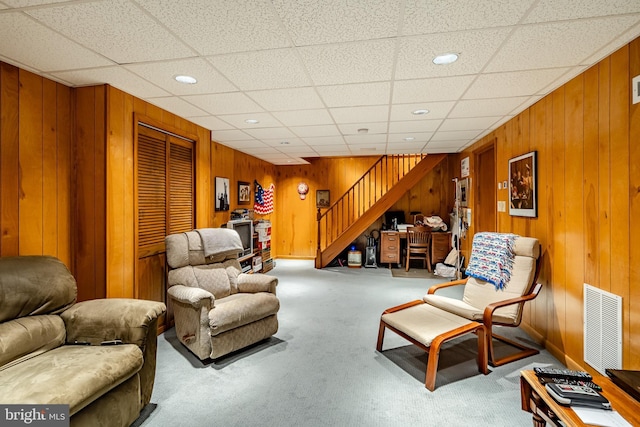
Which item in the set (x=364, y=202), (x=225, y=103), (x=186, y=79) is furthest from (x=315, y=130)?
(x=364, y=202)

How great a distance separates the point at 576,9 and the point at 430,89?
1.20 meters

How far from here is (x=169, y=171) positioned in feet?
11.6

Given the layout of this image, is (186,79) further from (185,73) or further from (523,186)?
(523,186)

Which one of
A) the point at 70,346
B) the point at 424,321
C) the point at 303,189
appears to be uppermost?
the point at 303,189

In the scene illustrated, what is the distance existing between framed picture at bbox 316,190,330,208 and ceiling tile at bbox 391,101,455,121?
4.16 m

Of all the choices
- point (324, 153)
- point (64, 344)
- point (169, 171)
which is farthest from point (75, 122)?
point (324, 153)

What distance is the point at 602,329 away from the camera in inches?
86.5

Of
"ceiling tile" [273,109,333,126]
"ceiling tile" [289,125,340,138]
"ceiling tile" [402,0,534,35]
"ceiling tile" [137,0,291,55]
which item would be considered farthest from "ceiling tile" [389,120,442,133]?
"ceiling tile" [137,0,291,55]

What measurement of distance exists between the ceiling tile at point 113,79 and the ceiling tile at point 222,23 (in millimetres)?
858

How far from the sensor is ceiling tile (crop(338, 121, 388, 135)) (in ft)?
13.2

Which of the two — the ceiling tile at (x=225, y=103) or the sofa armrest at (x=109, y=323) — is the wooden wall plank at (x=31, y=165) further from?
the ceiling tile at (x=225, y=103)

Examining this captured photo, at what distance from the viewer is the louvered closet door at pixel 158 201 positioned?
10.3 ft

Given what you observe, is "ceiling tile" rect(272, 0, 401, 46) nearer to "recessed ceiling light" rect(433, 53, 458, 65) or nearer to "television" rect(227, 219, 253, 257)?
"recessed ceiling light" rect(433, 53, 458, 65)

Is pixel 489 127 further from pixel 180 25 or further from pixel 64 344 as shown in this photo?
pixel 64 344
